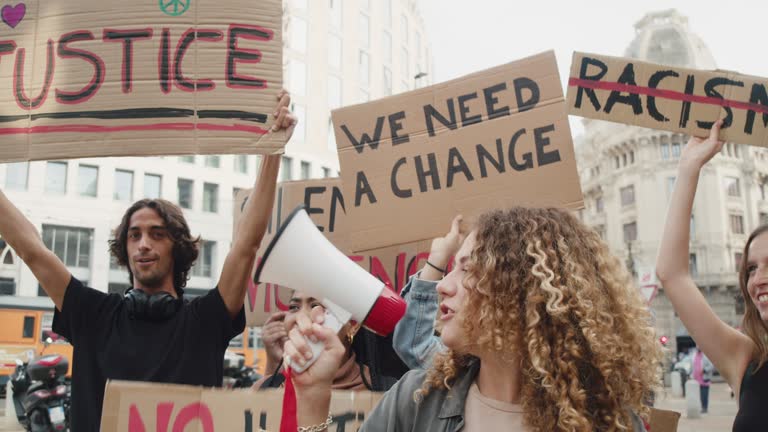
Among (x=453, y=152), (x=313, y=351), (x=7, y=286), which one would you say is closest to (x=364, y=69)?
(x=7, y=286)

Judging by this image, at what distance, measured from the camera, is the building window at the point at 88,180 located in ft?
98.9

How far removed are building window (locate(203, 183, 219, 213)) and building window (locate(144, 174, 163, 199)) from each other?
219cm

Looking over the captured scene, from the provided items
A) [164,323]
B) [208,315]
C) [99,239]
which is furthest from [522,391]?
[99,239]

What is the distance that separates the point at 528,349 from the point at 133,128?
1659 mm

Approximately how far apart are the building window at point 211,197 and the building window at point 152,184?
2195 millimetres

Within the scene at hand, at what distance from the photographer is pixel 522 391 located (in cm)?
157

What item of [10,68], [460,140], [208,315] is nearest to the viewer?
[208,315]

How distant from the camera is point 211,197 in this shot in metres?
33.6

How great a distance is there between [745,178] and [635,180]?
708cm

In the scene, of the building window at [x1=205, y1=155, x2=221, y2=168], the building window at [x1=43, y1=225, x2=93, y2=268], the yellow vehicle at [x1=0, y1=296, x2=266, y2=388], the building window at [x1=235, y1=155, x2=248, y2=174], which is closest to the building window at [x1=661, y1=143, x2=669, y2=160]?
the building window at [x1=235, y1=155, x2=248, y2=174]

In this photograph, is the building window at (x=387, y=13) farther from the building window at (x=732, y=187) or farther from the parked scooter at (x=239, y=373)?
the parked scooter at (x=239, y=373)

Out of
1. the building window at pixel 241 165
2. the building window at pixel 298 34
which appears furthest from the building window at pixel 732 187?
the building window at pixel 241 165

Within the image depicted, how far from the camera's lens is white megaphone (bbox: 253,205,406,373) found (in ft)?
6.00

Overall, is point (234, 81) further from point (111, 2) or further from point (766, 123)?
point (766, 123)
